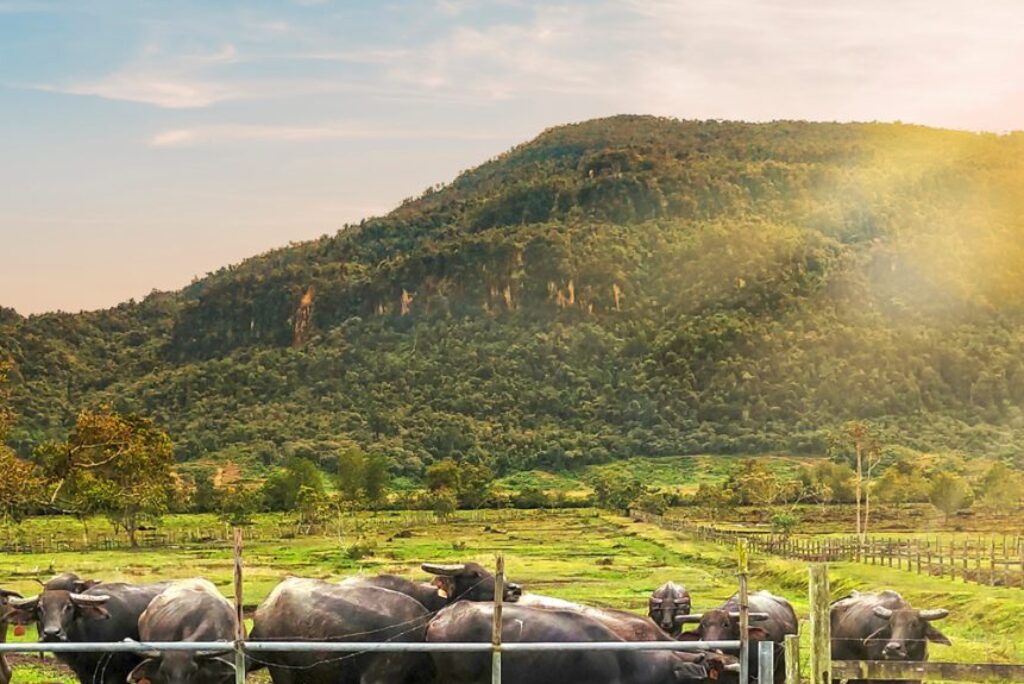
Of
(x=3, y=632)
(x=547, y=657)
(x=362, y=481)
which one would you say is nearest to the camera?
(x=547, y=657)

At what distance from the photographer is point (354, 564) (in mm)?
48750

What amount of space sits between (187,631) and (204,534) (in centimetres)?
6243

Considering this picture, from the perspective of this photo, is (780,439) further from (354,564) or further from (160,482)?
(354,564)

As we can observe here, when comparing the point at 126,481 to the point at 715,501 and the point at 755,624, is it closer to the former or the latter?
the point at 715,501

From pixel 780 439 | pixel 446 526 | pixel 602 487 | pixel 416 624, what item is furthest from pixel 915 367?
pixel 416 624

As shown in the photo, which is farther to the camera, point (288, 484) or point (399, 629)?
point (288, 484)

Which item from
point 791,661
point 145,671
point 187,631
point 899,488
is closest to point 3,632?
point 145,671

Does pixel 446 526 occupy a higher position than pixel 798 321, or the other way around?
pixel 798 321

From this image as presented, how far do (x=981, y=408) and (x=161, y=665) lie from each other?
15848 cm

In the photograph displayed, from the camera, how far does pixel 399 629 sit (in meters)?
14.3

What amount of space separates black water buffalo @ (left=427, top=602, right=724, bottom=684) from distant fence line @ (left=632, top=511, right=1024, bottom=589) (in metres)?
20.2

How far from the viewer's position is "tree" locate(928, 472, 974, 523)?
85.2 metres

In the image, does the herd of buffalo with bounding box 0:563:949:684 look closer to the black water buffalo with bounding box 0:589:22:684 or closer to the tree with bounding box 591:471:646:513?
the black water buffalo with bounding box 0:589:22:684

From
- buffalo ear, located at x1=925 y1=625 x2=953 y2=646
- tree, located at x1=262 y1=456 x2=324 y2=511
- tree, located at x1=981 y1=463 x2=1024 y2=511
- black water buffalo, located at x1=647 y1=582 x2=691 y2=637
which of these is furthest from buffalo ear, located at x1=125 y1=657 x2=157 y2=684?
tree, located at x1=981 y1=463 x2=1024 y2=511
